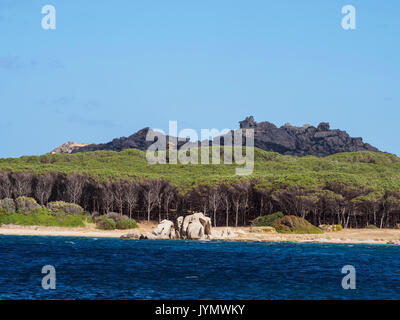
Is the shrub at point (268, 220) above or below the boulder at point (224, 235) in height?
above

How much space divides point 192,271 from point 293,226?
40.8m

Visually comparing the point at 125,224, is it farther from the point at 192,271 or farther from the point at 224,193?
A: the point at 192,271

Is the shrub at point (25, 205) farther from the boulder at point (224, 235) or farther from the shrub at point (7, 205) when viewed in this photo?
the boulder at point (224, 235)

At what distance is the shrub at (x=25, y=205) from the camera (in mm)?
83688

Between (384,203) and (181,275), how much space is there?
180ft

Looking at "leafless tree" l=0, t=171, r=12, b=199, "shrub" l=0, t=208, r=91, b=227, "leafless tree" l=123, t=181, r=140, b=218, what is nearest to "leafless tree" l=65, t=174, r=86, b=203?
"leafless tree" l=123, t=181, r=140, b=218

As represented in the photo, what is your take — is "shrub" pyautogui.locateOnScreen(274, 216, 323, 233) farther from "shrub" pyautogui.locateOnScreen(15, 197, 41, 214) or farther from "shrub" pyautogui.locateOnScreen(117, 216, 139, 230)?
"shrub" pyautogui.locateOnScreen(15, 197, 41, 214)

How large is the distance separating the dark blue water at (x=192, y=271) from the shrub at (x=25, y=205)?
79.2ft

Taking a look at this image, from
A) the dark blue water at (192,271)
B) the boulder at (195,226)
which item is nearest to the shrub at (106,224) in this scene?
the boulder at (195,226)

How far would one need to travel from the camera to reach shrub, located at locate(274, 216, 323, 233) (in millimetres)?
77250

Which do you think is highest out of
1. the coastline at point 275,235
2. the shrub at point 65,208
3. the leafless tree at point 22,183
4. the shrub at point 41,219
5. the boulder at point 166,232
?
the leafless tree at point 22,183

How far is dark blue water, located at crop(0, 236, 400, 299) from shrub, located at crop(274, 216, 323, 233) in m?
17.1

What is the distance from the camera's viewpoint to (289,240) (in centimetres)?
7000
